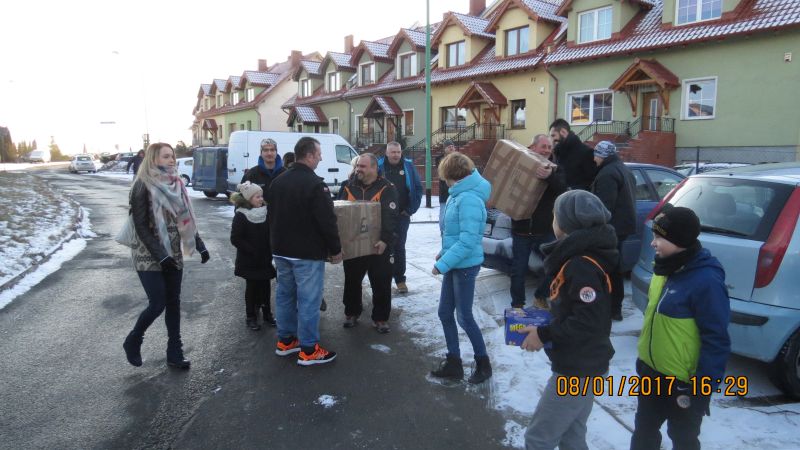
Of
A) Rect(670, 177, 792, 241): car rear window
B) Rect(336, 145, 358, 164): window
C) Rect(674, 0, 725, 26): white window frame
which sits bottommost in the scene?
Rect(670, 177, 792, 241): car rear window

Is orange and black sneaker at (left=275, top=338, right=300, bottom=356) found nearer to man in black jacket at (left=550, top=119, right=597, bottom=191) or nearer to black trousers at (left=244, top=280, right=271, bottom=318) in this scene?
black trousers at (left=244, top=280, right=271, bottom=318)

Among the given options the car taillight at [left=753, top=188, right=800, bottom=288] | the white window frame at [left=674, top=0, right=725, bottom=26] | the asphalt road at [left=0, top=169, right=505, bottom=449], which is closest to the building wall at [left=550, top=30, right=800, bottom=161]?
the white window frame at [left=674, top=0, right=725, bottom=26]

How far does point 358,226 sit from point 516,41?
2219 cm

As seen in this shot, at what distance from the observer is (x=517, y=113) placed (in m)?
24.4

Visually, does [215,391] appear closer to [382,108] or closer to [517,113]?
[517,113]

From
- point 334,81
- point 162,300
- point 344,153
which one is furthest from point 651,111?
point 334,81

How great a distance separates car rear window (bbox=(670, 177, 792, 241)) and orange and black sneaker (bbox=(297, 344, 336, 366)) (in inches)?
125

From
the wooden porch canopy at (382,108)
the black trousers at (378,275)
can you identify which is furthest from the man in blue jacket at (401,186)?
the wooden porch canopy at (382,108)

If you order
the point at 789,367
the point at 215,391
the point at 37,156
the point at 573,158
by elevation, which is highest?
the point at 37,156

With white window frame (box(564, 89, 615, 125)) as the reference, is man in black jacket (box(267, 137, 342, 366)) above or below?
below

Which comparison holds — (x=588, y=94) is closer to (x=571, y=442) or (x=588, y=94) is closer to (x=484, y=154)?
(x=484, y=154)

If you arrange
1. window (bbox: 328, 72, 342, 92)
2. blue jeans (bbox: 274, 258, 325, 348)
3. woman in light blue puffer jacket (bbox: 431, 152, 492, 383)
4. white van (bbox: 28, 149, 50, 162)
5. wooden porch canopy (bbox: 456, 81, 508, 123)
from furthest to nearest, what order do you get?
white van (bbox: 28, 149, 50, 162) → window (bbox: 328, 72, 342, 92) → wooden porch canopy (bbox: 456, 81, 508, 123) → blue jeans (bbox: 274, 258, 325, 348) → woman in light blue puffer jacket (bbox: 431, 152, 492, 383)

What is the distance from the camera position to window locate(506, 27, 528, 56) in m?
24.3

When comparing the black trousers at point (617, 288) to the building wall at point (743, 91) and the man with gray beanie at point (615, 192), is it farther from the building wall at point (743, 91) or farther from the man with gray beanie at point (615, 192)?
Answer: the building wall at point (743, 91)
